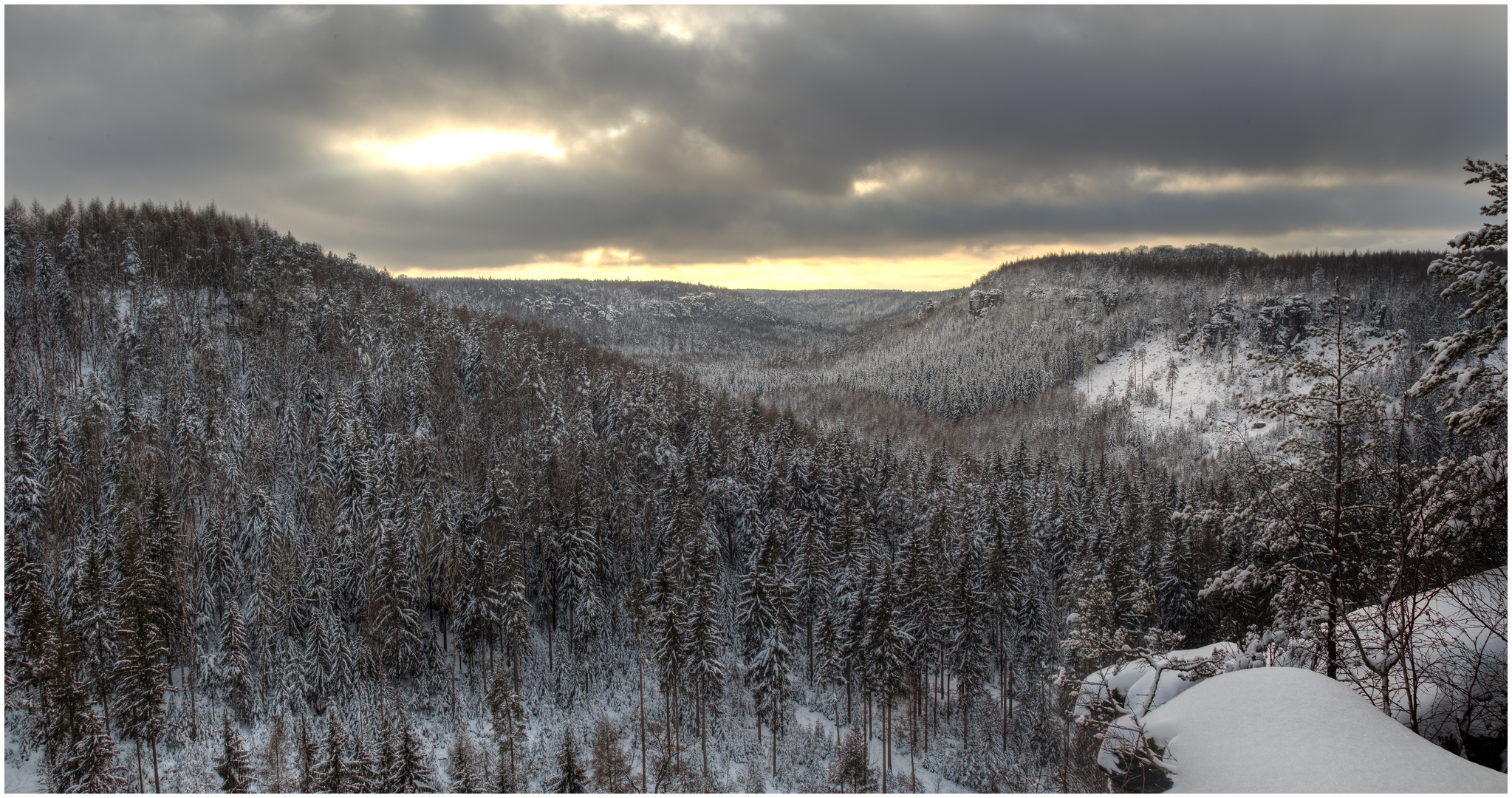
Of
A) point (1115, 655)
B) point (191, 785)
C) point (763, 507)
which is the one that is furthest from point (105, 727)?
point (1115, 655)

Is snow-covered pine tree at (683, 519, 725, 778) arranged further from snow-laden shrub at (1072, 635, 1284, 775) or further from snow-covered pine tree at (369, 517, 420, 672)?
snow-laden shrub at (1072, 635, 1284, 775)

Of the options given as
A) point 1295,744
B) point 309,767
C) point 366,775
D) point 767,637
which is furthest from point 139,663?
point 1295,744

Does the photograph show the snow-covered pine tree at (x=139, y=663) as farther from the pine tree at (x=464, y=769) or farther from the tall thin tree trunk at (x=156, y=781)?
the pine tree at (x=464, y=769)

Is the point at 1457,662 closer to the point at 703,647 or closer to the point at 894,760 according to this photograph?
the point at 703,647

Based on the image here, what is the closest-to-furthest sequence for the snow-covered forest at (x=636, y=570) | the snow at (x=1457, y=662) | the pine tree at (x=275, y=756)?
the snow at (x=1457, y=662), the snow-covered forest at (x=636, y=570), the pine tree at (x=275, y=756)

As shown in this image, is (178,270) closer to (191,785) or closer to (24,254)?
(24,254)

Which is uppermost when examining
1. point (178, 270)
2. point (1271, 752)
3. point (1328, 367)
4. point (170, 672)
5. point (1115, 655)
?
point (178, 270)

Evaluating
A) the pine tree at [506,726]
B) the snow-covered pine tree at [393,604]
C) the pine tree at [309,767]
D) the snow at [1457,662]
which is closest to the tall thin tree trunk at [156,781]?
the pine tree at [309,767]
